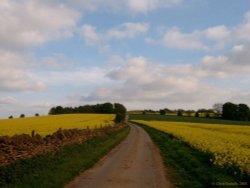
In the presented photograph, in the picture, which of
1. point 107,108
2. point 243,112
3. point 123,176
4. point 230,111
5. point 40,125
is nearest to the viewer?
point 123,176

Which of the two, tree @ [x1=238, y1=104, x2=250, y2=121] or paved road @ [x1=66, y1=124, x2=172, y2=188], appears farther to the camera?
tree @ [x1=238, y1=104, x2=250, y2=121]

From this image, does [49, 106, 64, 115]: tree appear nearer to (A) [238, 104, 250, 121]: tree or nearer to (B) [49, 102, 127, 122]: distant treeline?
(B) [49, 102, 127, 122]: distant treeline

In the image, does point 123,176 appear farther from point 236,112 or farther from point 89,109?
point 89,109

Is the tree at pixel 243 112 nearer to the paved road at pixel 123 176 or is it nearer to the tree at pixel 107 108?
the tree at pixel 107 108

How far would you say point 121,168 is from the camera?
17.5m

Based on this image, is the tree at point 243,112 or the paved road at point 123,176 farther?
the tree at point 243,112

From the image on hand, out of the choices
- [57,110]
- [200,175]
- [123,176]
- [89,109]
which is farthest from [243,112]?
[123,176]

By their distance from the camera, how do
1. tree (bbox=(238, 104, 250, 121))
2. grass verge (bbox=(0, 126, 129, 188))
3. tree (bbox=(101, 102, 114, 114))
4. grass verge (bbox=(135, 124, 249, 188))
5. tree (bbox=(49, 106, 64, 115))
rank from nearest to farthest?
grass verge (bbox=(0, 126, 129, 188))
grass verge (bbox=(135, 124, 249, 188))
tree (bbox=(238, 104, 250, 121))
tree (bbox=(101, 102, 114, 114))
tree (bbox=(49, 106, 64, 115))

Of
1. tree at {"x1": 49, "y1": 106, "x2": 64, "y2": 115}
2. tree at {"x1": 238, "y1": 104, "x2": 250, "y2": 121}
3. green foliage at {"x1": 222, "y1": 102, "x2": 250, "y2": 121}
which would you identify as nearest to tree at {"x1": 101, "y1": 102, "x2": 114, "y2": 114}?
tree at {"x1": 49, "y1": 106, "x2": 64, "y2": 115}

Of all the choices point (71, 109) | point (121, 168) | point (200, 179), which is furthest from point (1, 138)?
point (71, 109)

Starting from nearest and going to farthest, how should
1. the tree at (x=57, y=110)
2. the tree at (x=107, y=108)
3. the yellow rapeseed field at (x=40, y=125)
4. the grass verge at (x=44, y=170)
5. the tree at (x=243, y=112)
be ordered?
the grass verge at (x=44, y=170), the yellow rapeseed field at (x=40, y=125), the tree at (x=243, y=112), the tree at (x=107, y=108), the tree at (x=57, y=110)

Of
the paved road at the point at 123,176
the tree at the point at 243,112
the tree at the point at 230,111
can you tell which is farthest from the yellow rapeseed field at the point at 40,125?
the tree at the point at 243,112

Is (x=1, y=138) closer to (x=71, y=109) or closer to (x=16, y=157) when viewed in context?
(x=16, y=157)

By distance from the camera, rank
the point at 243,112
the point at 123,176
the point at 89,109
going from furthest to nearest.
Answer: the point at 89,109 → the point at 243,112 → the point at 123,176
